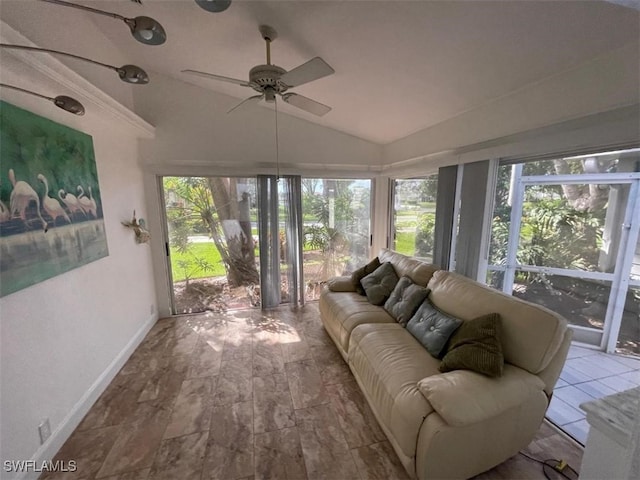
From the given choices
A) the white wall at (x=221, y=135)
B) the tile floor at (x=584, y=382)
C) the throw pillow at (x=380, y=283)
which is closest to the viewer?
the tile floor at (x=584, y=382)

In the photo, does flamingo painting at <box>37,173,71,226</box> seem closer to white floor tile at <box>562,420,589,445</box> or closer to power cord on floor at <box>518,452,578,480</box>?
power cord on floor at <box>518,452,578,480</box>

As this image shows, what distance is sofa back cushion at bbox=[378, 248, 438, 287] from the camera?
266 cm

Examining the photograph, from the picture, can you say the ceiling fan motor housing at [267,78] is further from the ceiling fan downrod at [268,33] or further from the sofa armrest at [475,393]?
the sofa armrest at [475,393]

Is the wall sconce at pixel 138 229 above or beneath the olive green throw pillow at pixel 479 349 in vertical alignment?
above

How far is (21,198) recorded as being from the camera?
1.54 m

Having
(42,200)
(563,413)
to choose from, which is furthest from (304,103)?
(563,413)

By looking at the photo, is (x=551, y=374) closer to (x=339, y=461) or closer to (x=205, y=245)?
(x=339, y=461)

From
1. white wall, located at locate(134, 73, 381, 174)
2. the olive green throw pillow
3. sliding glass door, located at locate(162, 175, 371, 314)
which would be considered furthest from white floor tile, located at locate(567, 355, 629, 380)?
white wall, located at locate(134, 73, 381, 174)

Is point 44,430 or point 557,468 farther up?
point 44,430

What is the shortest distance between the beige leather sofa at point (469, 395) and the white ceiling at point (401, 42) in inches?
60.8

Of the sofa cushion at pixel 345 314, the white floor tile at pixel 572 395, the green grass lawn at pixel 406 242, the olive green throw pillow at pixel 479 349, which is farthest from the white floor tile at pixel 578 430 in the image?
the green grass lawn at pixel 406 242

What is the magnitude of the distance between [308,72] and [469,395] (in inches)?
81.1

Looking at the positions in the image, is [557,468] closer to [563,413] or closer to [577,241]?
[563,413]

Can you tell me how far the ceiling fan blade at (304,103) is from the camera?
78.0 inches
